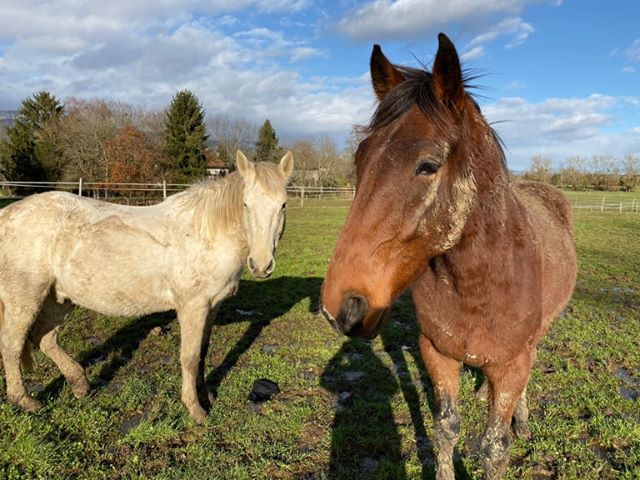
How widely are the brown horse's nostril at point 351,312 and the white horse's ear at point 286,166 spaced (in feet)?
8.95

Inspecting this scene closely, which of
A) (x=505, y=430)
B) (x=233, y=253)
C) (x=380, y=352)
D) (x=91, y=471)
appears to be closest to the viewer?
(x=505, y=430)

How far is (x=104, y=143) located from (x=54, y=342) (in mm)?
32120

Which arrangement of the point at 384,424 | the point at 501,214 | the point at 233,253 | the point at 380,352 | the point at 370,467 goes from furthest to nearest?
the point at 380,352, the point at 233,253, the point at 384,424, the point at 370,467, the point at 501,214

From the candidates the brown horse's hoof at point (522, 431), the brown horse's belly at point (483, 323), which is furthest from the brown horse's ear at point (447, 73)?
the brown horse's hoof at point (522, 431)

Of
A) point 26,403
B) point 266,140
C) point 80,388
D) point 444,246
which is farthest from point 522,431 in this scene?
point 266,140

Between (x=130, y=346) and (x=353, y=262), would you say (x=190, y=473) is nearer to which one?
(x=353, y=262)

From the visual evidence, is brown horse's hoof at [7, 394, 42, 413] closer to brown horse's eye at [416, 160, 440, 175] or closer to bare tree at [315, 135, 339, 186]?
brown horse's eye at [416, 160, 440, 175]

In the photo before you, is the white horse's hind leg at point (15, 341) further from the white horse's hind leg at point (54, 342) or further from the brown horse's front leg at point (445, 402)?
the brown horse's front leg at point (445, 402)

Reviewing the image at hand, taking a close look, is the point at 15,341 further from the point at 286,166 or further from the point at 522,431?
the point at 522,431

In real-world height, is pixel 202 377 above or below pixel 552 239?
below

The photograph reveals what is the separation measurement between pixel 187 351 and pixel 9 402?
5.54 ft

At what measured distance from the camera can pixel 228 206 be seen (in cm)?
400

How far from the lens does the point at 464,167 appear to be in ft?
5.93

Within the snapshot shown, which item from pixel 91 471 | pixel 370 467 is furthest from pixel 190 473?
pixel 370 467
